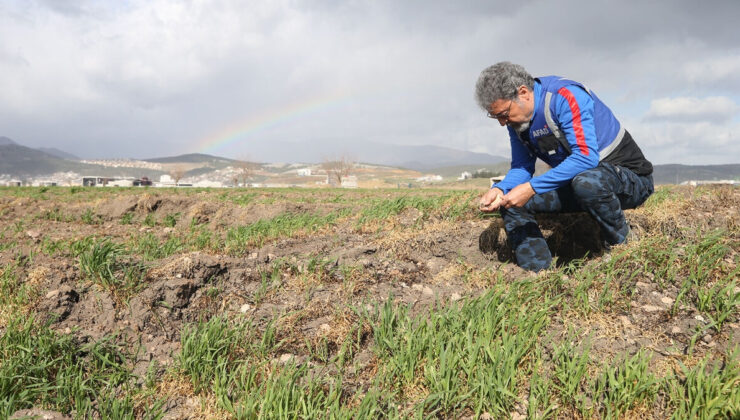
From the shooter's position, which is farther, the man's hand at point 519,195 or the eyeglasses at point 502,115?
the eyeglasses at point 502,115

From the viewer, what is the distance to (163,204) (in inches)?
354

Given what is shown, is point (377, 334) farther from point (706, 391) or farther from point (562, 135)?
point (562, 135)

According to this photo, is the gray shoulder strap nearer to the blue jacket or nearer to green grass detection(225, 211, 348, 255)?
the blue jacket

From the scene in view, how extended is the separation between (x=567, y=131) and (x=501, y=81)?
0.64 m

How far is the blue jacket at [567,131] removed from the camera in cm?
312

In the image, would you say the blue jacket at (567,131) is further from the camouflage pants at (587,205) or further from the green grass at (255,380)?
the green grass at (255,380)

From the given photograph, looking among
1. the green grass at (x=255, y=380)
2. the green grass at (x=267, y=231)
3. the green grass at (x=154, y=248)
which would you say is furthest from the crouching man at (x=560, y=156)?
the green grass at (x=154, y=248)

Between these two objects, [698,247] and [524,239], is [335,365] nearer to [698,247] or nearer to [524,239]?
[524,239]

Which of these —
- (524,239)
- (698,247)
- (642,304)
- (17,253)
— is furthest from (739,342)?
(17,253)

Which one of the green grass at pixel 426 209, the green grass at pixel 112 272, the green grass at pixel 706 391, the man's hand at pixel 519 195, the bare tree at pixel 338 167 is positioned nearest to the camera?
the green grass at pixel 706 391

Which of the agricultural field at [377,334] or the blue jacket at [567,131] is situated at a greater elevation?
the blue jacket at [567,131]

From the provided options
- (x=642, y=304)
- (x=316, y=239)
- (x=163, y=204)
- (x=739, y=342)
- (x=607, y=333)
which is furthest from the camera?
(x=163, y=204)

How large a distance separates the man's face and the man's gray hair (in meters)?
0.04

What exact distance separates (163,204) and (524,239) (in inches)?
316
